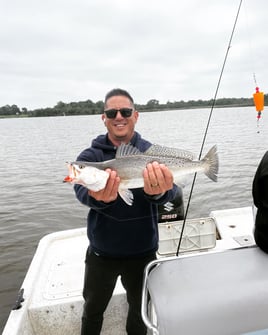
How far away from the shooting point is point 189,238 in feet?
13.1

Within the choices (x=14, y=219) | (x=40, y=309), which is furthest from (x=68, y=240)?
(x=14, y=219)

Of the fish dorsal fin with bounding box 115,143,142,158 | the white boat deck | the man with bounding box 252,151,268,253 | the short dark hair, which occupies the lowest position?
the white boat deck

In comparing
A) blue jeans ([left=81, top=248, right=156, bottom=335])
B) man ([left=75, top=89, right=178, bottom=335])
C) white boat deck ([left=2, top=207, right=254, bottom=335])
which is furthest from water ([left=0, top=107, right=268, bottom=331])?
man ([left=75, top=89, right=178, bottom=335])

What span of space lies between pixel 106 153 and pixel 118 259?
3.02ft

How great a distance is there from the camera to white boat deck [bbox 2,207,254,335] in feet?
10.3

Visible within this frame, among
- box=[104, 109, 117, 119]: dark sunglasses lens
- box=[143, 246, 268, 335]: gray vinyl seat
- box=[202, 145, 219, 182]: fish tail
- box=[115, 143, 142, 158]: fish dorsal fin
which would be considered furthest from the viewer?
box=[202, 145, 219, 182]: fish tail

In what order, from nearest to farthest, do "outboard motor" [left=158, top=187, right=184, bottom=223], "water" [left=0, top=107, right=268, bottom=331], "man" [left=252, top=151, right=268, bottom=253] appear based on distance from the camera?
"man" [left=252, top=151, right=268, bottom=253], "outboard motor" [left=158, top=187, right=184, bottom=223], "water" [left=0, top=107, right=268, bottom=331]

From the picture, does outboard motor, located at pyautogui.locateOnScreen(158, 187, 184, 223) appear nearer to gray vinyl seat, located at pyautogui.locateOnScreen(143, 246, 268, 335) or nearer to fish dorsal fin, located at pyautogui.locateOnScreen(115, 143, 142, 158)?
fish dorsal fin, located at pyautogui.locateOnScreen(115, 143, 142, 158)

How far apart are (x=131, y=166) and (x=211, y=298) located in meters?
1.09

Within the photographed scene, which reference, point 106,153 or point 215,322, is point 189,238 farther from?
point 215,322

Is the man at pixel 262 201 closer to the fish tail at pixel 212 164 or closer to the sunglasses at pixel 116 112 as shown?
the fish tail at pixel 212 164

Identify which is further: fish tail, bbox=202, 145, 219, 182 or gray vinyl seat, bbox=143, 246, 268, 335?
fish tail, bbox=202, 145, 219, 182

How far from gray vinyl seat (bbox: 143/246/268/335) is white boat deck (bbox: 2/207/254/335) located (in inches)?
58.5

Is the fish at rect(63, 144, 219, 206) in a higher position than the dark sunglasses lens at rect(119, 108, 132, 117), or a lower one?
lower
